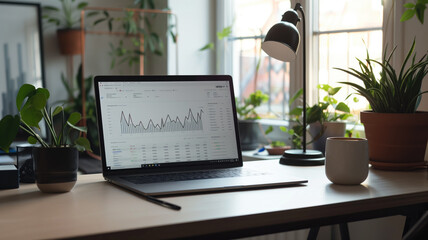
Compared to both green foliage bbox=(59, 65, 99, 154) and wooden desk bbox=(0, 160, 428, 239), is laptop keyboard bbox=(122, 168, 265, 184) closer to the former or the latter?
wooden desk bbox=(0, 160, 428, 239)

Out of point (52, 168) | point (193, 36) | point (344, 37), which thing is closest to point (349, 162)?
point (52, 168)

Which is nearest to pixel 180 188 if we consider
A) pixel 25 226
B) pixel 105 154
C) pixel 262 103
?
pixel 105 154

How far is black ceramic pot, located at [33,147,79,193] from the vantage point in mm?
1285

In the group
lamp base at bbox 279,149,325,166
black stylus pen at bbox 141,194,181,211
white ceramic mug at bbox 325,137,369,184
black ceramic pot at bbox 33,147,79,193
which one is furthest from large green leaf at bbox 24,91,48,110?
lamp base at bbox 279,149,325,166

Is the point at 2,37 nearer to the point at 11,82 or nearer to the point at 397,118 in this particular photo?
the point at 11,82

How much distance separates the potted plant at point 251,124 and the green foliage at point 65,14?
140 cm

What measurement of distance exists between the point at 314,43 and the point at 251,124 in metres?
0.56

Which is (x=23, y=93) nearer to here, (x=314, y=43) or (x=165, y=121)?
(x=165, y=121)

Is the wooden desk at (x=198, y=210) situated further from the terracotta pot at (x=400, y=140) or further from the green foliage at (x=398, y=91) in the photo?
the green foliage at (x=398, y=91)

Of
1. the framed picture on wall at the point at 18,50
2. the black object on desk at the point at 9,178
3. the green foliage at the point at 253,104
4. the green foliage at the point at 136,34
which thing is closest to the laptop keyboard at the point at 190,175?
the black object on desk at the point at 9,178

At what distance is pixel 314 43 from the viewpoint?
283 cm

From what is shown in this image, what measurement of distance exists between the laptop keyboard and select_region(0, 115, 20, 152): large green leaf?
1.04ft

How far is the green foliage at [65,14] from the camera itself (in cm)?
376

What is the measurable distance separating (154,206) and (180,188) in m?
0.15
